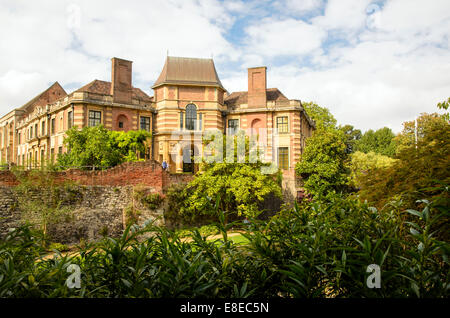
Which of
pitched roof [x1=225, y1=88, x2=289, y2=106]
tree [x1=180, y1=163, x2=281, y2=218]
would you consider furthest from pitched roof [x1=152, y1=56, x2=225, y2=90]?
tree [x1=180, y1=163, x2=281, y2=218]

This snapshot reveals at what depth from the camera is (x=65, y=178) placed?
1883 centimetres

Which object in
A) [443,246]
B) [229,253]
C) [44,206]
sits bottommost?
[44,206]

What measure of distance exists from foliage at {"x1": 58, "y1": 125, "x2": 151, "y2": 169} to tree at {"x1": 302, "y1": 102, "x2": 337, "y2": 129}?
22.9 m

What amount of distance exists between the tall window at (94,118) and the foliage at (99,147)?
9.48 feet

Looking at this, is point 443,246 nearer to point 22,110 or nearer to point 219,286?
point 219,286

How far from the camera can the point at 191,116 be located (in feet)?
103

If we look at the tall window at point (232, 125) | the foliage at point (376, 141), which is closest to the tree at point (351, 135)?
the foliage at point (376, 141)

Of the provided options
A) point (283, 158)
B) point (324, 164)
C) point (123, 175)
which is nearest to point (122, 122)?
point (123, 175)

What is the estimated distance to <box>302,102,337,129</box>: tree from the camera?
4116 centimetres

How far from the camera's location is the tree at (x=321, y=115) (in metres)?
41.2

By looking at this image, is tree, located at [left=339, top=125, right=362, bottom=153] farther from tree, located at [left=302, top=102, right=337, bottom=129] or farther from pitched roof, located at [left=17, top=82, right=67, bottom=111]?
pitched roof, located at [left=17, top=82, right=67, bottom=111]

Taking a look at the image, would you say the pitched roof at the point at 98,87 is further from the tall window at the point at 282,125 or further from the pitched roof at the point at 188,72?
the tall window at the point at 282,125
